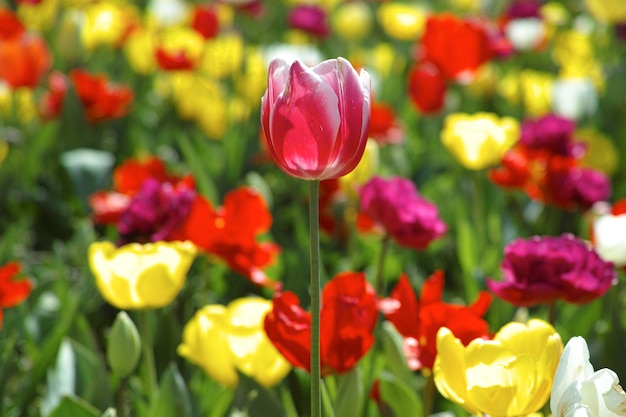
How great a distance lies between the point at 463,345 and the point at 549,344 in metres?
0.11

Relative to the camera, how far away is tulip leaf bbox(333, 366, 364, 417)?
1.07 metres

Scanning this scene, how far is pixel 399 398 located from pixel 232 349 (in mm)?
202

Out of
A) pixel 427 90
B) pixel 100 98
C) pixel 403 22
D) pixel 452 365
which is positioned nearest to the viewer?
pixel 452 365

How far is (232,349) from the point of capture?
1.18 meters

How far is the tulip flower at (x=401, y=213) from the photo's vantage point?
4.76 feet

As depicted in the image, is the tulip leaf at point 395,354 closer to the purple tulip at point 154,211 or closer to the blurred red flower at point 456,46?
the purple tulip at point 154,211

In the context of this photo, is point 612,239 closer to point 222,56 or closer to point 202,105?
point 202,105

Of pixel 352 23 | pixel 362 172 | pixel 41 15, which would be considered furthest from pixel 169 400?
pixel 352 23

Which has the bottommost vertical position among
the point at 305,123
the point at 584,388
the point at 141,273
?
the point at 141,273

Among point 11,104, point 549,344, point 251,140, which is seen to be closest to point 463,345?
point 549,344

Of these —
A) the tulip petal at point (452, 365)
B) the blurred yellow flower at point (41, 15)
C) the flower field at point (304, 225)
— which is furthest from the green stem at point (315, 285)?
the blurred yellow flower at point (41, 15)

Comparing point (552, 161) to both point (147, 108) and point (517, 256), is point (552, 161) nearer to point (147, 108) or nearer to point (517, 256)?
point (517, 256)

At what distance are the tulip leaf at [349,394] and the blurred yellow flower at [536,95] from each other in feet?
5.91

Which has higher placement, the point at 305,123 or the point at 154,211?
the point at 305,123
